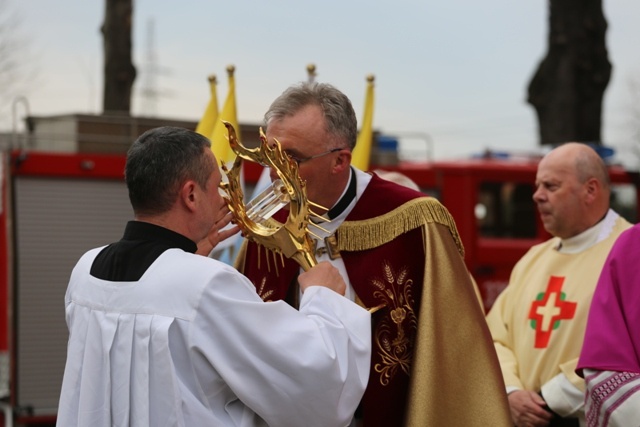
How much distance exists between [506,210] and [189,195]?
8629 millimetres

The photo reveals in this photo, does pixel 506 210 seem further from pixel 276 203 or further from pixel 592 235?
pixel 276 203

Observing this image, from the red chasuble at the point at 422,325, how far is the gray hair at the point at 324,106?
0.35m

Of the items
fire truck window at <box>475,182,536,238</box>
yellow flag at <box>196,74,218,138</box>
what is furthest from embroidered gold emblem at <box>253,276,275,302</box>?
fire truck window at <box>475,182,536,238</box>

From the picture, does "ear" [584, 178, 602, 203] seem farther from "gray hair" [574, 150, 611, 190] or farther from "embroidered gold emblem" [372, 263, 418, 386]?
"embroidered gold emblem" [372, 263, 418, 386]

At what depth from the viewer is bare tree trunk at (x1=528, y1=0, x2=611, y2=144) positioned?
37.3 feet

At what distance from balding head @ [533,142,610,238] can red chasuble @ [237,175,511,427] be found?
1346 millimetres

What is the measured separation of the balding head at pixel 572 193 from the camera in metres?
5.07

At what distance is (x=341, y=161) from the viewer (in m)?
3.79

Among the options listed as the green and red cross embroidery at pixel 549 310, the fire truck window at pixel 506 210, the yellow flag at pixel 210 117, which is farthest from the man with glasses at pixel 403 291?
the fire truck window at pixel 506 210

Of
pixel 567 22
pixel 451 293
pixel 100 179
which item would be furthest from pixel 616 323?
pixel 567 22

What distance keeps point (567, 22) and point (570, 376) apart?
7.68 meters

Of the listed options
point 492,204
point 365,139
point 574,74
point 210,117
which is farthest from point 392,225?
point 574,74

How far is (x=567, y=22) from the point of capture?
38.4ft

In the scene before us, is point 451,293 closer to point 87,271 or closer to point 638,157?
point 87,271
